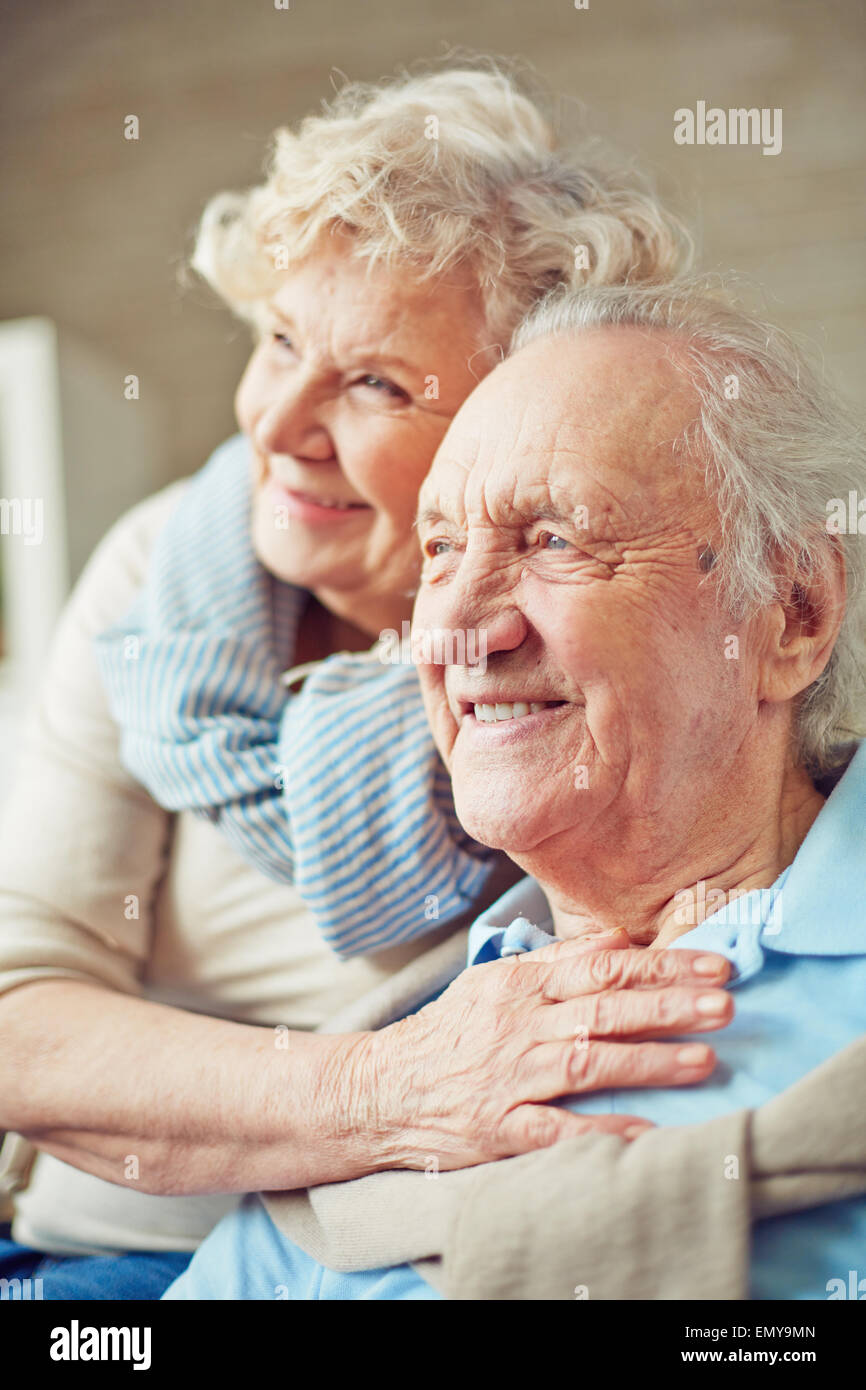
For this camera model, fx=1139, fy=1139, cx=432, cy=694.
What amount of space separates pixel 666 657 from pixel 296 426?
1.83 feet

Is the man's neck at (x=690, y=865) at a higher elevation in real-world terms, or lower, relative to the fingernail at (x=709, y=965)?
higher

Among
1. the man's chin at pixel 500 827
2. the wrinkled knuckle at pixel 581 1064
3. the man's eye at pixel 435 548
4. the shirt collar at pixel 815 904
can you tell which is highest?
the man's eye at pixel 435 548

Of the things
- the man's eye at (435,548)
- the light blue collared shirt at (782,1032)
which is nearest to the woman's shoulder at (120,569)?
the man's eye at (435,548)

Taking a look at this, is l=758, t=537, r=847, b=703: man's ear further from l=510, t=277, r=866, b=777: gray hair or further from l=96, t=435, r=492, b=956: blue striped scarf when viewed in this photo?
l=96, t=435, r=492, b=956: blue striped scarf

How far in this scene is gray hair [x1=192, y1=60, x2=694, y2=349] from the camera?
119 centimetres

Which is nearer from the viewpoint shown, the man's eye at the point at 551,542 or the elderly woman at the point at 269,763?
the man's eye at the point at 551,542

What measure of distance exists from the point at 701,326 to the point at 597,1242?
76 cm

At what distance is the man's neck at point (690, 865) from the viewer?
99 cm

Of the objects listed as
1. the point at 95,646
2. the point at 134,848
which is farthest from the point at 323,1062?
the point at 95,646

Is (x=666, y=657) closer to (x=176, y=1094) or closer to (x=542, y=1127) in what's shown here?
(x=542, y=1127)

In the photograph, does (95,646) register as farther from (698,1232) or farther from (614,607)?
(698,1232)

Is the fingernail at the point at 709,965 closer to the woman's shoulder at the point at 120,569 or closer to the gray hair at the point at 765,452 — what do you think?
the gray hair at the point at 765,452

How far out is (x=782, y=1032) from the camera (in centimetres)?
88

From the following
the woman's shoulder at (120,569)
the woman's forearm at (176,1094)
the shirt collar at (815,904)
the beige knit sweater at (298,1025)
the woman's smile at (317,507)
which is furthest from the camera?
the woman's shoulder at (120,569)
